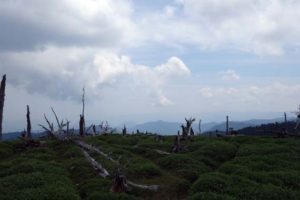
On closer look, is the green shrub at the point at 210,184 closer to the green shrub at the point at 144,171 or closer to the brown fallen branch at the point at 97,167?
the green shrub at the point at 144,171

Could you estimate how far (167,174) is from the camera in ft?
110

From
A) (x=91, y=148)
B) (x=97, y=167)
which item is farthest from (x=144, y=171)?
(x=91, y=148)

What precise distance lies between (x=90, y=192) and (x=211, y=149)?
18848 millimetres

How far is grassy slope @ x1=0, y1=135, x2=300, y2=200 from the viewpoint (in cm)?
2798

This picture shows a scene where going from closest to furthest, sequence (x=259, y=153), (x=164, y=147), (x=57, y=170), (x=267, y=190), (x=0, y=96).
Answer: (x=267, y=190)
(x=57, y=170)
(x=259, y=153)
(x=164, y=147)
(x=0, y=96)

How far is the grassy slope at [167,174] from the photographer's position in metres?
28.0

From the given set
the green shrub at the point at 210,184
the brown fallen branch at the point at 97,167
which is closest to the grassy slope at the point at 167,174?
the green shrub at the point at 210,184

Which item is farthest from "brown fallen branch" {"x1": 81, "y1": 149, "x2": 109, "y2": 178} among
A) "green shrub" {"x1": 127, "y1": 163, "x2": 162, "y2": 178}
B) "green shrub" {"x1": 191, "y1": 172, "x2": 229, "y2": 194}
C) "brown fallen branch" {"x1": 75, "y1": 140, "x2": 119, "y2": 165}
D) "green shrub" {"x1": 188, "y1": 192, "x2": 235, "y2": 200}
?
"green shrub" {"x1": 188, "y1": 192, "x2": 235, "y2": 200}

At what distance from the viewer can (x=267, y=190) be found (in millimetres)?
28516

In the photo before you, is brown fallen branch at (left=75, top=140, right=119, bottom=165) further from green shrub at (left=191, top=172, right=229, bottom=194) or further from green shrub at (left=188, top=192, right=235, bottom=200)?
green shrub at (left=188, top=192, right=235, bottom=200)

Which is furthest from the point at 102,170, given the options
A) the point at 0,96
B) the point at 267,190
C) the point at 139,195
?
the point at 0,96

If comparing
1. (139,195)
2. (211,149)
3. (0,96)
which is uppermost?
(0,96)

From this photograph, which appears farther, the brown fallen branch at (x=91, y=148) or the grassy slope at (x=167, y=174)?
the brown fallen branch at (x=91, y=148)

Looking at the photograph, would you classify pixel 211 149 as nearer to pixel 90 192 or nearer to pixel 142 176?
pixel 142 176
